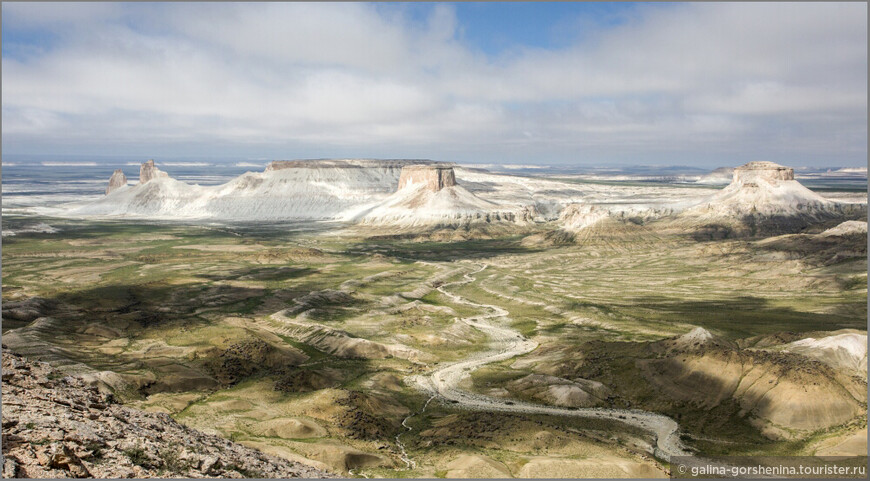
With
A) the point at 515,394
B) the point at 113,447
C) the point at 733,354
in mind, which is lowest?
the point at 515,394

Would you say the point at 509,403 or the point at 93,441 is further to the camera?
the point at 509,403

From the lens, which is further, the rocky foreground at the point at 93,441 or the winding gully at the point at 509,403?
the winding gully at the point at 509,403

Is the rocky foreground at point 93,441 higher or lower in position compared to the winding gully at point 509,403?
higher

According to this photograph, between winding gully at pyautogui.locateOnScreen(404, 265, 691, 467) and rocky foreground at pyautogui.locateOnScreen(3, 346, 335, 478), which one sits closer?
rocky foreground at pyautogui.locateOnScreen(3, 346, 335, 478)

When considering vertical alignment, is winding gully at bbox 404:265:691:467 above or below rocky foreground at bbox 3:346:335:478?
below

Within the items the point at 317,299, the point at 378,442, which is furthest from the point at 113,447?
the point at 317,299

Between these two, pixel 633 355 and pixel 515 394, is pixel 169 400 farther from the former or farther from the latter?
pixel 633 355

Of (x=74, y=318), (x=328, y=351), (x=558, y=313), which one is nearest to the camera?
(x=328, y=351)

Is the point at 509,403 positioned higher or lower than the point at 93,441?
lower
